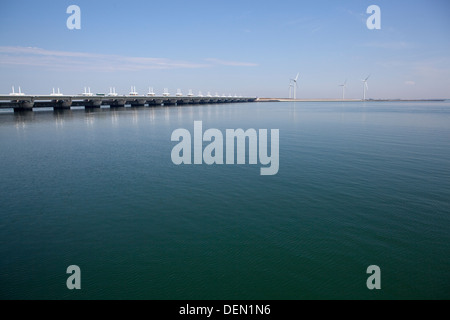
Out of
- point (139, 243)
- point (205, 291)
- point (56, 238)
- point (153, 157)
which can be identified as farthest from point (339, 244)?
point (153, 157)

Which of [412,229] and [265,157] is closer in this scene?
[412,229]

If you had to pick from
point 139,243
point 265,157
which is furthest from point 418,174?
point 139,243

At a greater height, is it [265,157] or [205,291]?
[265,157]
